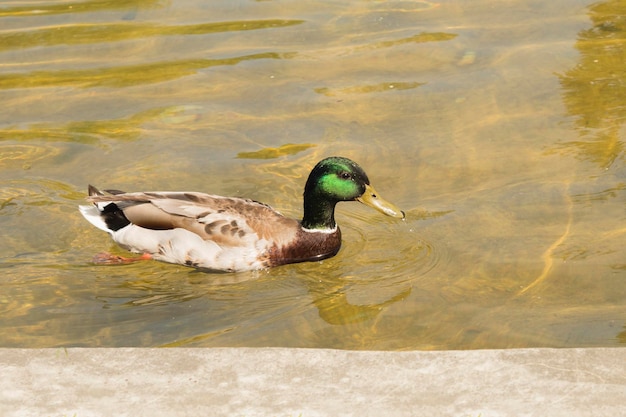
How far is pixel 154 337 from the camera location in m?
5.70

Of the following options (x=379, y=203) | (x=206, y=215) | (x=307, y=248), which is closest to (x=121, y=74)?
(x=206, y=215)

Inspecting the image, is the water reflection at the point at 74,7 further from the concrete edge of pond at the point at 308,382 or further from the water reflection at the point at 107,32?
the concrete edge of pond at the point at 308,382

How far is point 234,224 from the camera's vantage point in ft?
22.6

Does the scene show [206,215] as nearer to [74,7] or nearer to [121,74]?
[121,74]

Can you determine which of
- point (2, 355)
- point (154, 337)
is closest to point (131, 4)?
point (154, 337)

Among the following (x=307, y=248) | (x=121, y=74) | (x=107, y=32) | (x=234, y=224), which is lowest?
(x=307, y=248)

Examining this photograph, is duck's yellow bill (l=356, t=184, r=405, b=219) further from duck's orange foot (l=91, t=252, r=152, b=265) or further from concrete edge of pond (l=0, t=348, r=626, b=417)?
concrete edge of pond (l=0, t=348, r=626, b=417)

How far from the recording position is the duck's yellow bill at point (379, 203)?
22.4 feet

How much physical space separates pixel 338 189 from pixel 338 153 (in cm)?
125

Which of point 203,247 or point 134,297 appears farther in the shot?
point 203,247

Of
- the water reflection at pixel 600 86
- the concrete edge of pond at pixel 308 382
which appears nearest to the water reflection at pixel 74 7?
the water reflection at pixel 600 86

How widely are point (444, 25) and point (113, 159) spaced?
4.00 meters

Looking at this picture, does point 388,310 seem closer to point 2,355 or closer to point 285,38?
point 2,355

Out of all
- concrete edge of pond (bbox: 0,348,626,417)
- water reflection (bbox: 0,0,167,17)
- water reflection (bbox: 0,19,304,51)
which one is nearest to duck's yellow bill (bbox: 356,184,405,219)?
concrete edge of pond (bbox: 0,348,626,417)
